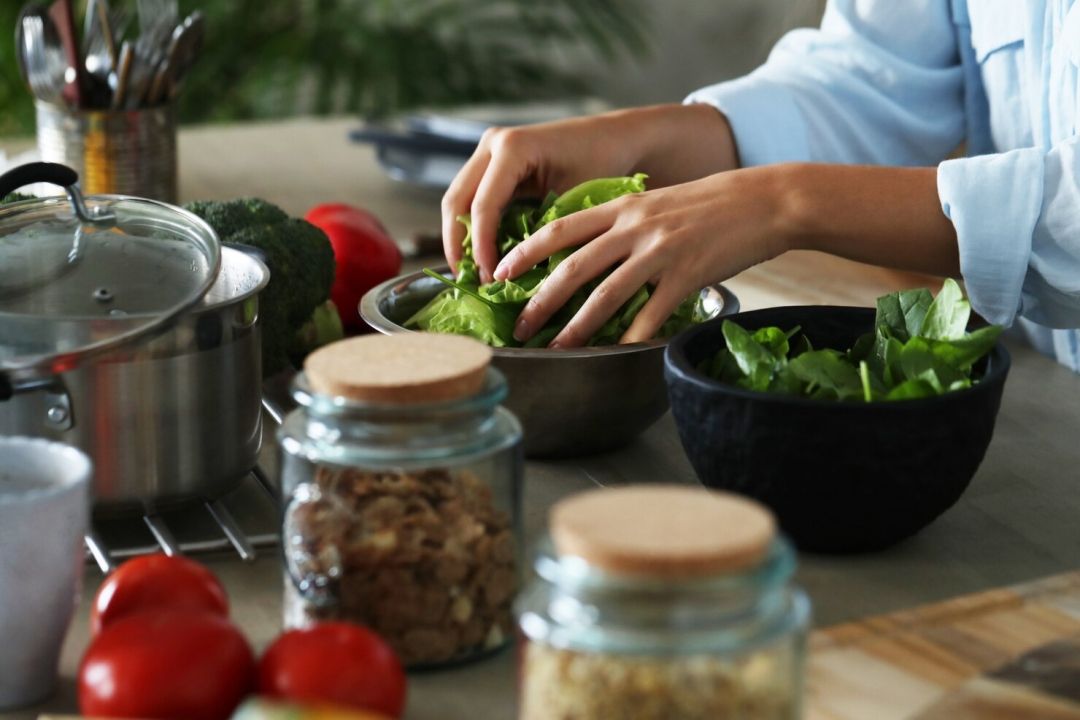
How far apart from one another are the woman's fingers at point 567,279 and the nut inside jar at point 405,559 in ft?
A: 0.98

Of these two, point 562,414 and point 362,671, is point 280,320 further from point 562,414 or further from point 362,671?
point 362,671

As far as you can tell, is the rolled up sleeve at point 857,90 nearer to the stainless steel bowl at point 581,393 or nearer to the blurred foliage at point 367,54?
the stainless steel bowl at point 581,393

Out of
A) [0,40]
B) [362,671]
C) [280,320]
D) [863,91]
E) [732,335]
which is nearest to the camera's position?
[362,671]

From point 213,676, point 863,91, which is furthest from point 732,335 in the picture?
point 863,91

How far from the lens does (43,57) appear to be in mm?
1569

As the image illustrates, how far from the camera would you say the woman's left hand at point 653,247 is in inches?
39.2

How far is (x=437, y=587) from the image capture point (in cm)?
70

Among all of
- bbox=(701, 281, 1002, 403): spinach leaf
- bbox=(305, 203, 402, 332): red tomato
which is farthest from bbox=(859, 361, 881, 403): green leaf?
bbox=(305, 203, 402, 332): red tomato

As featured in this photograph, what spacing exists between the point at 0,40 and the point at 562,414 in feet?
10.1

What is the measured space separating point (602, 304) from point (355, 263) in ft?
1.51

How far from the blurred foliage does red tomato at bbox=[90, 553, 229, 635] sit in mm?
3107

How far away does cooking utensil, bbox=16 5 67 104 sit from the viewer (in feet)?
5.14

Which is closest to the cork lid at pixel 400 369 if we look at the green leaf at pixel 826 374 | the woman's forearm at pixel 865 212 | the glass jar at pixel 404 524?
the glass jar at pixel 404 524

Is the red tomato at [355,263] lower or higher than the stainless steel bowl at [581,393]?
lower
